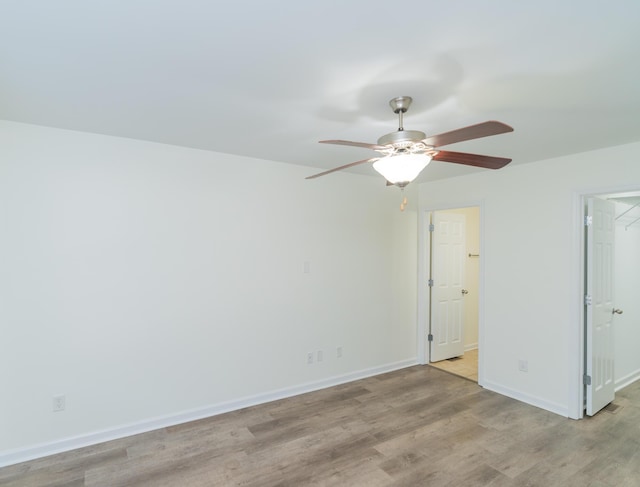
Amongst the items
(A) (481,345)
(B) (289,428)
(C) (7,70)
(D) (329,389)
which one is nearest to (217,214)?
(C) (7,70)

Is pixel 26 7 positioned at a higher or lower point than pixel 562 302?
higher

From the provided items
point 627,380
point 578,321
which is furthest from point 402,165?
point 627,380

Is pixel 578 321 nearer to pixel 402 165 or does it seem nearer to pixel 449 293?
pixel 449 293

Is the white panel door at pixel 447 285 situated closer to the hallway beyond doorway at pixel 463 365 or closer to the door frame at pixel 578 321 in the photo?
the hallway beyond doorway at pixel 463 365

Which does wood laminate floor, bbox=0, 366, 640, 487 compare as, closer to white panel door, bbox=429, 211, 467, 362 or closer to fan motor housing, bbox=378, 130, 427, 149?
white panel door, bbox=429, 211, 467, 362

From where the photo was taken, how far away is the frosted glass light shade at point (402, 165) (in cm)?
188

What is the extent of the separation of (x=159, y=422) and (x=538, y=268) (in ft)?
12.9

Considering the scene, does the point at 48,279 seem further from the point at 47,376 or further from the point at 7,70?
the point at 7,70

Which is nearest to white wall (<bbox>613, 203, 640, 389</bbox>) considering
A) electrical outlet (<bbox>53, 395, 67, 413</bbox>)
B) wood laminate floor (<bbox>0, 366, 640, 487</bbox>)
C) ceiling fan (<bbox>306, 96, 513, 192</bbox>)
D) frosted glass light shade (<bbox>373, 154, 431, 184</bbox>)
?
wood laminate floor (<bbox>0, 366, 640, 487</bbox>)

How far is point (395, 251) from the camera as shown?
4582 mm

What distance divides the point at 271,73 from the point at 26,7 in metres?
1.00

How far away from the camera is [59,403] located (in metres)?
2.67

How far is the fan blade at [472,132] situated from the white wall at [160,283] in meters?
2.22

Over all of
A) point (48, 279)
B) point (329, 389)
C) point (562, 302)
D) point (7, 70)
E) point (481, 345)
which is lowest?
point (329, 389)
